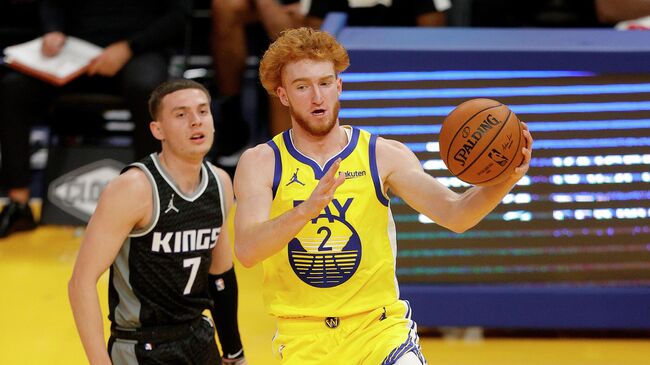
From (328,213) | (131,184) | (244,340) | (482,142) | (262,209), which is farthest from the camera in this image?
(244,340)

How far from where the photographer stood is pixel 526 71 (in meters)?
5.48

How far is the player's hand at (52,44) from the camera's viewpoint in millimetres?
7512

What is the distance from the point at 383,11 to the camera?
285 inches

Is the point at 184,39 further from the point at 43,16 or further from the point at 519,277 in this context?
the point at 519,277

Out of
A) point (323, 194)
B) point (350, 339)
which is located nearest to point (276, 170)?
point (323, 194)

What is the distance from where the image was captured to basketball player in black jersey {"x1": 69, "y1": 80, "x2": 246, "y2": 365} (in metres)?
4.09

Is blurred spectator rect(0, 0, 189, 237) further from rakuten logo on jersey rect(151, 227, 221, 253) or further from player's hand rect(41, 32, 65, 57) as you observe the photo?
rakuten logo on jersey rect(151, 227, 221, 253)

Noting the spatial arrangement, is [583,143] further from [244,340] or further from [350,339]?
[350,339]

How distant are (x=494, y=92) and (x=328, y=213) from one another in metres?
2.07

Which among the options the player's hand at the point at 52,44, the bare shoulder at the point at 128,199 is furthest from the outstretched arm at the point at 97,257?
the player's hand at the point at 52,44

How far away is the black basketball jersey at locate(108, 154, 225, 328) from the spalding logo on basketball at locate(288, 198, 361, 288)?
60cm

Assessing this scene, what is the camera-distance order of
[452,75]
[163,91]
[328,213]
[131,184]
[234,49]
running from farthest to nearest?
[234,49] < [452,75] < [163,91] < [131,184] < [328,213]

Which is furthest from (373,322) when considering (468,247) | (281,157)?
(468,247)

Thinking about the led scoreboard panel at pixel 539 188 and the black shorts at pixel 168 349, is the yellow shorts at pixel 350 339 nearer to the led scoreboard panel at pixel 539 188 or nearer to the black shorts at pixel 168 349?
the black shorts at pixel 168 349
